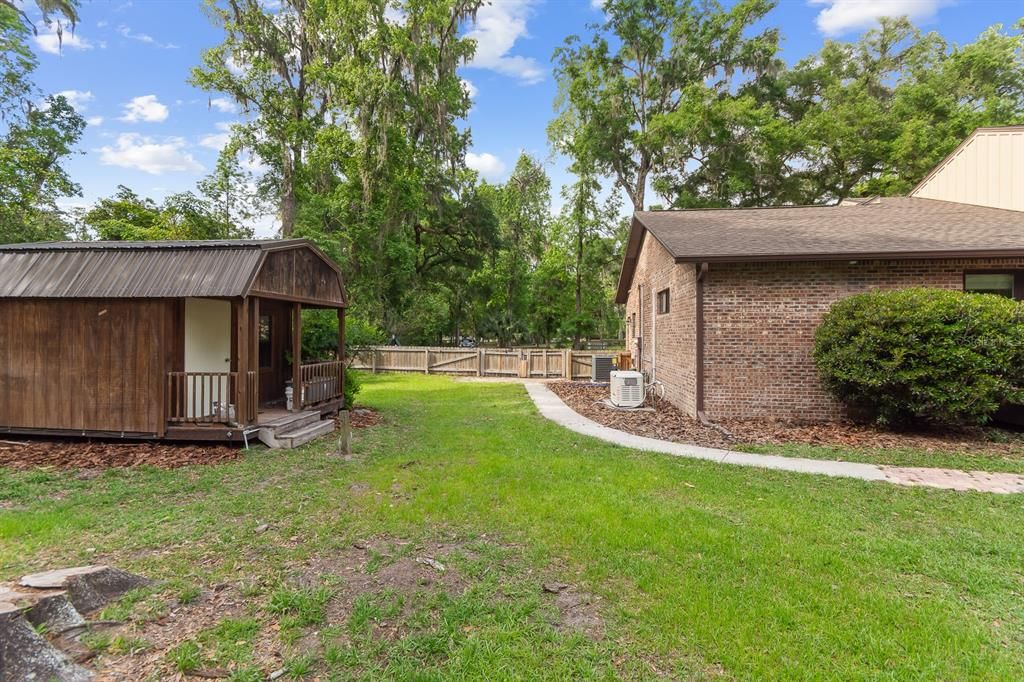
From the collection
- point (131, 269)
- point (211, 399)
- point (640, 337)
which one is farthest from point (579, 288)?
point (131, 269)

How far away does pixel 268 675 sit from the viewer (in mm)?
2414

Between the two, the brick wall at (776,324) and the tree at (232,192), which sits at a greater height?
the tree at (232,192)

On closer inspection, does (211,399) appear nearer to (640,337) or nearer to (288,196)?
(640,337)

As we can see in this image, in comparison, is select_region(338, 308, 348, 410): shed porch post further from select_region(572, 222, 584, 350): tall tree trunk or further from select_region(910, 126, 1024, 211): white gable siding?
select_region(572, 222, 584, 350): tall tree trunk

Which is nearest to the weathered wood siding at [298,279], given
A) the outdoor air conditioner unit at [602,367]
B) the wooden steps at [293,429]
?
the wooden steps at [293,429]

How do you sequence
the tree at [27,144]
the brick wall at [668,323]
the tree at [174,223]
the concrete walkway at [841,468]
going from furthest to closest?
the tree at [174,223] < the tree at [27,144] < the brick wall at [668,323] < the concrete walkway at [841,468]

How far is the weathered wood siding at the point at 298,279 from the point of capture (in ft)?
23.8

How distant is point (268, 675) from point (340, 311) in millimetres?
8609

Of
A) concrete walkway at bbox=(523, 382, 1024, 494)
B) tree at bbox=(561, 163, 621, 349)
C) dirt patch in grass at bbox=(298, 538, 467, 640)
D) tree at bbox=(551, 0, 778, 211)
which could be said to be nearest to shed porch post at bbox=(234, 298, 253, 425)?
dirt patch in grass at bbox=(298, 538, 467, 640)

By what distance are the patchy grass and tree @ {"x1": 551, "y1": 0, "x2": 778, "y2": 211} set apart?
2040cm

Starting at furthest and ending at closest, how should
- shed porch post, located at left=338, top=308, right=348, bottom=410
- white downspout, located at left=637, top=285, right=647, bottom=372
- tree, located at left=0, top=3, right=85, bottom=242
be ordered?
tree, located at left=0, top=3, right=85, bottom=242
white downspout, located at left=637, top=285, right=647, bottom=372
shed porch post, located at left=338, top=308, right=348, bottom=410

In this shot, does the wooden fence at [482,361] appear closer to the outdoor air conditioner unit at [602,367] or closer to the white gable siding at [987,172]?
the outdoor air conditioner unit at [602,367]

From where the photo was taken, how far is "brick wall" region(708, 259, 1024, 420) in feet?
27.8

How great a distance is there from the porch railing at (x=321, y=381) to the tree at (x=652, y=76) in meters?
20.7
